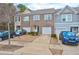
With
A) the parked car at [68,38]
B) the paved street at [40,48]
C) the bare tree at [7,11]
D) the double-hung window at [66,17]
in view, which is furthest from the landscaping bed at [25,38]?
the double-hung window at [66,17]

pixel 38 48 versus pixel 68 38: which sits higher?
pixel 68 38

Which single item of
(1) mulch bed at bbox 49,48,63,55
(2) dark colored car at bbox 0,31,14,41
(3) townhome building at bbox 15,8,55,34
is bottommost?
(1) mulch bed at bbox 49,48,63,55

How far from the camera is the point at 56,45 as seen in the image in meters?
2.92

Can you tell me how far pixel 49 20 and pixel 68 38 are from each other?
422mm

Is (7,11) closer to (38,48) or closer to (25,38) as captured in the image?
(25,38)

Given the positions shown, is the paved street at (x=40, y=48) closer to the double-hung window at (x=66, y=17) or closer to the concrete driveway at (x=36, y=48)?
the concrete driveway at (x=36, y=48)

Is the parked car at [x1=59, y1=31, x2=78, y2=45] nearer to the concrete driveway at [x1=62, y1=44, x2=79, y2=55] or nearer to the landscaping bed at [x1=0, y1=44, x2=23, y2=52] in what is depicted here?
the concrete driveway at [x1=62, y1=44, x2=79, y2=55]

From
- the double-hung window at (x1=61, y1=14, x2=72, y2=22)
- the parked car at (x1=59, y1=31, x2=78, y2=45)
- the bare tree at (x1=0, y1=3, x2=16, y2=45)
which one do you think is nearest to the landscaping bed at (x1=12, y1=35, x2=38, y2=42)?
the bare tree at (x1=0, y1=3, x2=16, y2=45)

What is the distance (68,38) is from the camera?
2936 millimetres

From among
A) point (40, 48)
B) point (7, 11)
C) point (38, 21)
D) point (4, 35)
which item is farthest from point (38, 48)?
point (7, 11)

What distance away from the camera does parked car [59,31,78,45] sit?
9.55ft

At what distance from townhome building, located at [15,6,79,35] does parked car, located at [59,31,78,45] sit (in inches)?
2.3

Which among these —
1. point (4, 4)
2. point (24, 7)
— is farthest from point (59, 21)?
point (4, 4)

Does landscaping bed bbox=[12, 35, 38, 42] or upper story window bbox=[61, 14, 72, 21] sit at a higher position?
upper story window bbox=[61, 14, 72, 21]
